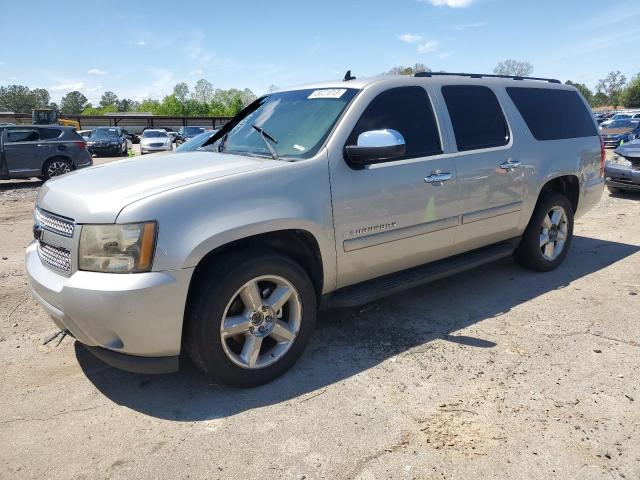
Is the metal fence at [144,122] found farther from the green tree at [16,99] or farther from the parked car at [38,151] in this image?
the green tree at [16,99]

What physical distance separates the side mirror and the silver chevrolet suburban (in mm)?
A: 10

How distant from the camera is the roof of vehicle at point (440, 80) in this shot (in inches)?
145

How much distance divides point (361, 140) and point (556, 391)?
198 centimetres

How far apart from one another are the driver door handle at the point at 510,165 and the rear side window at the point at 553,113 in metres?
0.49

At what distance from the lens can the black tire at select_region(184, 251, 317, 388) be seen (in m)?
2.71

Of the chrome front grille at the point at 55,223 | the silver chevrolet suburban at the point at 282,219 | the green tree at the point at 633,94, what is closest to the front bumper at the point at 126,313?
the silver chevrolet suburban at the point at 282,219

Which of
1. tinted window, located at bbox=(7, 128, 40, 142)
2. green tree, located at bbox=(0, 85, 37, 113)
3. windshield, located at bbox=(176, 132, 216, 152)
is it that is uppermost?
green tree, located at bbox=(0, 85, 37, 113)

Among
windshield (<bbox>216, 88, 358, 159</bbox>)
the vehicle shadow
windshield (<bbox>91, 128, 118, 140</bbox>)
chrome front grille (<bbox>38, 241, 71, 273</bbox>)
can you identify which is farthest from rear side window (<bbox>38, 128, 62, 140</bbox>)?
windshield (<bbox>91, 128, 118, 140</bbox>)

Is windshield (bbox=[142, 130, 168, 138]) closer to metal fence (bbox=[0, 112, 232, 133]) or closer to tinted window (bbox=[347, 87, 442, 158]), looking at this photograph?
tinted window (bbox=[347, 87, 442, 158])

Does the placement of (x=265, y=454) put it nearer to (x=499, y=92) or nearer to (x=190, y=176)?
(x=190, y=176)

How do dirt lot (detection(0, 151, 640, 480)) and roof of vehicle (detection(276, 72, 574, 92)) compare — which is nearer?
dirt lot (detection(0, 151, 640, 480))

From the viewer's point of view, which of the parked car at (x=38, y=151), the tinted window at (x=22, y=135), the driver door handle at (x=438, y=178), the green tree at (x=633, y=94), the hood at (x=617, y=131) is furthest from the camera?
the green tree at (x=633, y=94)

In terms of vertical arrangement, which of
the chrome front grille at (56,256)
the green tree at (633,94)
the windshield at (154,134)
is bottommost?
the chrome front grille at (56,256)

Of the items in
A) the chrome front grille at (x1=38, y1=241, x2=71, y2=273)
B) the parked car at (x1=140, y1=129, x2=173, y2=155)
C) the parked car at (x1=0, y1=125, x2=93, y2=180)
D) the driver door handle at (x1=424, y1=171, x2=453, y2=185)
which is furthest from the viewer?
the parked car at (x1=140, y1=129, x2=173, y2=155)
